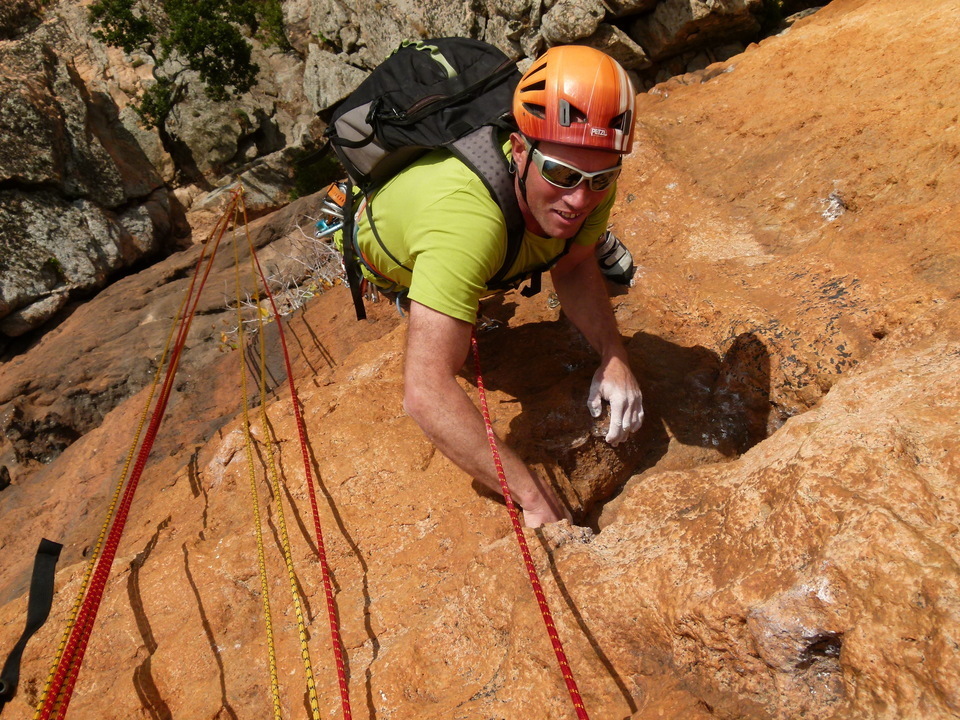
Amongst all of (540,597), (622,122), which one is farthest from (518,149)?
(540,597)

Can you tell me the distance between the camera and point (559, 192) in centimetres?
219

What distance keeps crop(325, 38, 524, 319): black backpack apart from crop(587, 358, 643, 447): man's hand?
59cm

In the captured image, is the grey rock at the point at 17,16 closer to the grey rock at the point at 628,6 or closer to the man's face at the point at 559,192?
the grey rock at the point at 628,6

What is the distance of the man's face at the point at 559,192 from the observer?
6.93ft

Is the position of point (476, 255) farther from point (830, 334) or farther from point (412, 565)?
point (830, 334)

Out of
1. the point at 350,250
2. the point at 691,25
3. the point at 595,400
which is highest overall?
the point at 350,250

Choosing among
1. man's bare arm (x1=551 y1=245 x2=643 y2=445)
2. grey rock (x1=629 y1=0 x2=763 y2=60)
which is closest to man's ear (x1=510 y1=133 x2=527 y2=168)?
man's bare arm (x1=551 y1=245 x2=643 y2=445)

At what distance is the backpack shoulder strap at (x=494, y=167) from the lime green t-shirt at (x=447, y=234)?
0.10 ft

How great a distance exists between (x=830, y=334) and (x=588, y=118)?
134cm

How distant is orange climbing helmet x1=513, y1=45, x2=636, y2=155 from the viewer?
2039 mm

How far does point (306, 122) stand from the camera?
510 inches

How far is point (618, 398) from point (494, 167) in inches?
39.9

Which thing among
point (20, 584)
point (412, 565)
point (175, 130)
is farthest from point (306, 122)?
point (412, 565)

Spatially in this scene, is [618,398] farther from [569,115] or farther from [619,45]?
[619,45]
